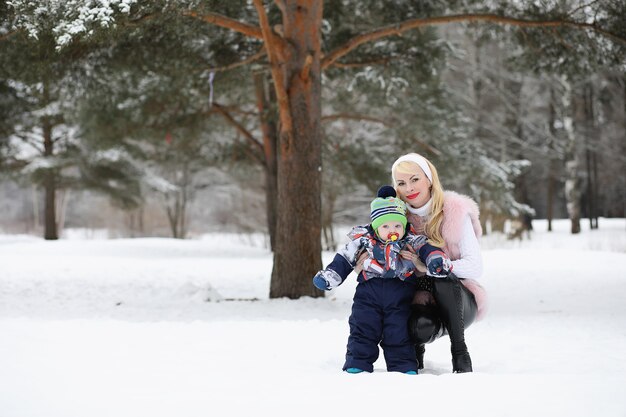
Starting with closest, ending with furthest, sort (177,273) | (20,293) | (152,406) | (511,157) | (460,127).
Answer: (152,406)
(20,293)
(177,273)
(460,127)
(511,157)

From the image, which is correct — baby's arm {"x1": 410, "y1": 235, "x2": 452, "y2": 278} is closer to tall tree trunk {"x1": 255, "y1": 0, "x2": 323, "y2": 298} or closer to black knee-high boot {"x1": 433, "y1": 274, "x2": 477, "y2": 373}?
black knee-high boot {"x1": 433, "y1": 274, "x2": 477, "y2": 373}

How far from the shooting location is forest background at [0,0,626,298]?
6774mm

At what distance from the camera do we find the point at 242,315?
6121 millimetres

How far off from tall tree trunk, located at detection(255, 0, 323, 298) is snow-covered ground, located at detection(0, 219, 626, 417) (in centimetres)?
43

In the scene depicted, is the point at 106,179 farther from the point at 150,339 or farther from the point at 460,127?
the point at 150,339

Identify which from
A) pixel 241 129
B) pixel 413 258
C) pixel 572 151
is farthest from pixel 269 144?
pixel 572 151

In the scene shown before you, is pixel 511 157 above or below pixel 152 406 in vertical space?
above

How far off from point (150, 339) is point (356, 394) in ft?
7.08

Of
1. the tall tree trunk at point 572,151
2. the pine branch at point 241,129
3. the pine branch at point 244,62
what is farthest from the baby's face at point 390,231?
the tall tree trunk at point 572,151

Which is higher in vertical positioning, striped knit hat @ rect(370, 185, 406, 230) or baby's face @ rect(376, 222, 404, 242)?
striped knit hat @ rect(370, 185, 406, 230)

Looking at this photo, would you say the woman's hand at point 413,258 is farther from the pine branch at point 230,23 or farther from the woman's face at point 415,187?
the pine branch at point 230,23

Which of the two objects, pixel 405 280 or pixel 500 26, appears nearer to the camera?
pixel 405 280

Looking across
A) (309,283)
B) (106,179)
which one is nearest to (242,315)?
(309,283)

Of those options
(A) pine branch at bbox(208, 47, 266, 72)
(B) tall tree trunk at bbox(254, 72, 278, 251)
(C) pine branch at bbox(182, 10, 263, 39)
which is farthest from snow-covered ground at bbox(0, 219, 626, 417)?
(B) tall tree trunk at bbox(254, 72, 278, 251)
